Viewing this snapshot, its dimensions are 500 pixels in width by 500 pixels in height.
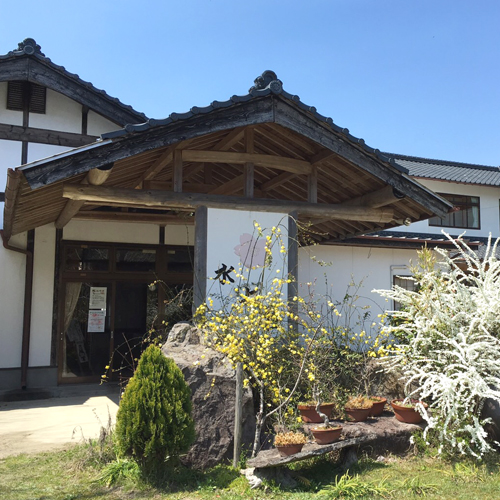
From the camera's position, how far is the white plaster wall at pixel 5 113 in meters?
10.1

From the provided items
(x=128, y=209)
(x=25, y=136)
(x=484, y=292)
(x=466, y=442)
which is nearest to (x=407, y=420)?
(x=466, y=442)

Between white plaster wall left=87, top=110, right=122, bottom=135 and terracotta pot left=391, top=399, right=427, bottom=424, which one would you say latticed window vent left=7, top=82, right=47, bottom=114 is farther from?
terracotta pot left=391, top=399, right=427, bottom=424

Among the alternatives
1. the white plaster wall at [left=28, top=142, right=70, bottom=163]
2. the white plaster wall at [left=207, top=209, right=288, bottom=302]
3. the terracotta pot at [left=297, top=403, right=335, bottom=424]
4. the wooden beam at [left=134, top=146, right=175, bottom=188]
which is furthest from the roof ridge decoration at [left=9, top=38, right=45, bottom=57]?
the terracotta pot at [left=297, top=403, right=335, bottom=424]

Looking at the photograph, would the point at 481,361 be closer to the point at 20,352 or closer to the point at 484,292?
the point at 484,292

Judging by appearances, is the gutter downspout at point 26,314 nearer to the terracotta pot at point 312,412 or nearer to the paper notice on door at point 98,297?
the paper notice on door at point 98,297

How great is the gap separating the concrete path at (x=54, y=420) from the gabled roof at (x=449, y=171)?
11811 millimetres

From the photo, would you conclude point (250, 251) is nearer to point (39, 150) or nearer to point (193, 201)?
point (193, 201)

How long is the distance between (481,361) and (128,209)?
7185mm

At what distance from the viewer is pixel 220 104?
21.3 feet

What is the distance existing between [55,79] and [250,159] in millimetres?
5029

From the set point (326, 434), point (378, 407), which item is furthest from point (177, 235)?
point (326, 434)

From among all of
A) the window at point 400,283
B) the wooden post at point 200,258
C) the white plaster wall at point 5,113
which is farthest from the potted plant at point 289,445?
the white plaster wall at point 5,113

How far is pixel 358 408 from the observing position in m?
5.72

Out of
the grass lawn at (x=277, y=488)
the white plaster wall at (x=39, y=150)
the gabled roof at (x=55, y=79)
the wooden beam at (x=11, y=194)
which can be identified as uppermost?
the gabled roof at (x=55, y=79)
